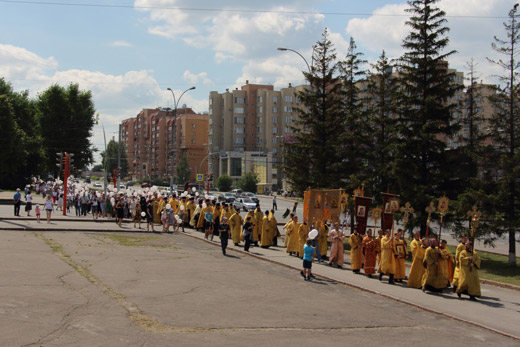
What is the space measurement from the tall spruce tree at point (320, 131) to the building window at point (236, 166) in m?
78.2

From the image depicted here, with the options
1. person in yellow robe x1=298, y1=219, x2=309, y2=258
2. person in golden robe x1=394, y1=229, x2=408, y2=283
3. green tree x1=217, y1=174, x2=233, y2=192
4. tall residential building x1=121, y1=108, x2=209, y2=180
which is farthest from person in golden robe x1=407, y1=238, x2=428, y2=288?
tall residential building x1=121, y1=108, x2=209, y2=180

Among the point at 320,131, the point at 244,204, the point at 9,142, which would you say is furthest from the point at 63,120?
the point at 320,131

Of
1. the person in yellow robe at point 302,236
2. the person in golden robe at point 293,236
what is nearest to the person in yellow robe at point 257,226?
the person in golden robe at point 293,236

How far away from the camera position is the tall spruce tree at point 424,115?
23.7m

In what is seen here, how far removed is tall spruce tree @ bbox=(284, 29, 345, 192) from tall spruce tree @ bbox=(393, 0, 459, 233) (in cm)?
554

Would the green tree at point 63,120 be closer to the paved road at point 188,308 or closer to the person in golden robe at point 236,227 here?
the person in golden robe at point 236,227

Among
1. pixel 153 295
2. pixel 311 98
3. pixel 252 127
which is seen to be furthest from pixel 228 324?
pixel 252 127

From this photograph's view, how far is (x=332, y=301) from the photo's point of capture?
42.1ft

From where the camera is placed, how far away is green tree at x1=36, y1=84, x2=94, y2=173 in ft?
234

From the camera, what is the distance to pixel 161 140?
14762 cm

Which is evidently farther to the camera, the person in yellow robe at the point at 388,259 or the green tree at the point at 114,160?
the green tree at the point at 114,160

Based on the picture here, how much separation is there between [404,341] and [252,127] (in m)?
110

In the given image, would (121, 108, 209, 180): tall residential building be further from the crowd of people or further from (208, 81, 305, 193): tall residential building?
the crowd of people

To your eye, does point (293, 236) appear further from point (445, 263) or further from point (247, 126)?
point (247, 126)
